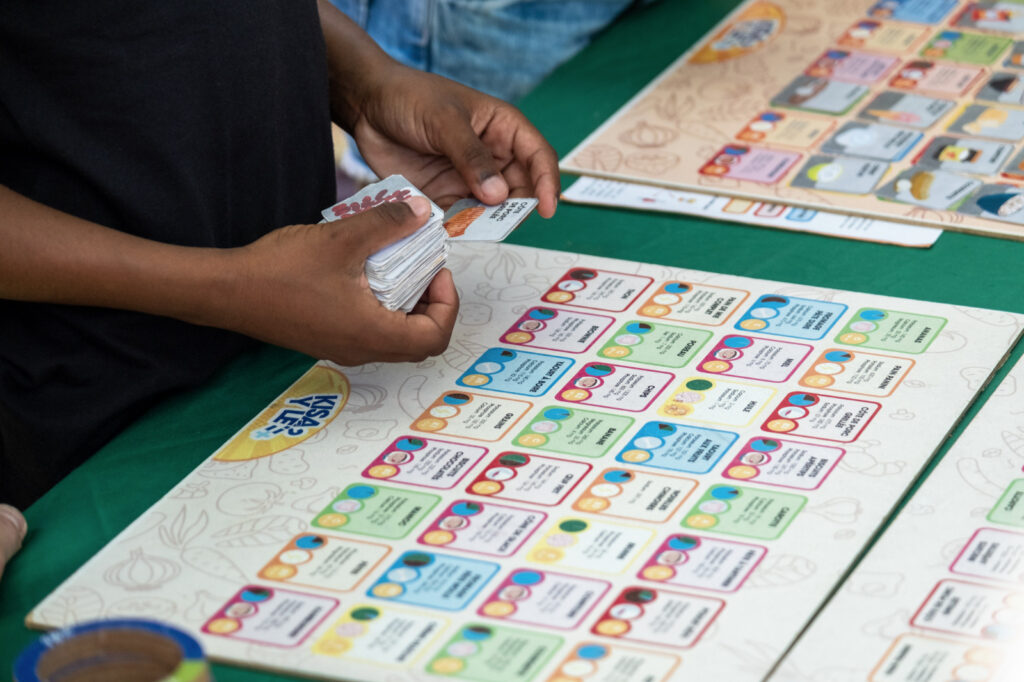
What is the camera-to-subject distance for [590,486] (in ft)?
3.83

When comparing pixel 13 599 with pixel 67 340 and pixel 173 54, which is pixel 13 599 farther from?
pixel 173 54

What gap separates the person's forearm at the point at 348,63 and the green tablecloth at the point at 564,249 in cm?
26

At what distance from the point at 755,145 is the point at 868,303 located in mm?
416

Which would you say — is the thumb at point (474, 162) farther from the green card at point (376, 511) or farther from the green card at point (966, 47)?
the green card at point (966, 47)

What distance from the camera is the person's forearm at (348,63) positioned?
163 centimetres

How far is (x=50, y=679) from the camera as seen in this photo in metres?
0.83

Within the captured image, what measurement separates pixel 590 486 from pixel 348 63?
724 millimetres

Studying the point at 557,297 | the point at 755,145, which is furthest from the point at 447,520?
the point at 755,145

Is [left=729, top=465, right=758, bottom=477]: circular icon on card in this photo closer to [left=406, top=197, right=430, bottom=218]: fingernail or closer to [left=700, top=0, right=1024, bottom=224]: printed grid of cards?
[left=406, top=197, right=430, bottom=218]: fingernail

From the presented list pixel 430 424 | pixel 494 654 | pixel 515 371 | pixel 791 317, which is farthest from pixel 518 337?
pixel 494 654

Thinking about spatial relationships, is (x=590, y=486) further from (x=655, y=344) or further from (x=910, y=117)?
(x=910, y=117)

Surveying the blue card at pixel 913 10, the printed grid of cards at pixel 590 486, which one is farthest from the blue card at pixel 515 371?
the blue card at pixel 913 10

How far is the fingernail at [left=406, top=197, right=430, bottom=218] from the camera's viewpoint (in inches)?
49.6

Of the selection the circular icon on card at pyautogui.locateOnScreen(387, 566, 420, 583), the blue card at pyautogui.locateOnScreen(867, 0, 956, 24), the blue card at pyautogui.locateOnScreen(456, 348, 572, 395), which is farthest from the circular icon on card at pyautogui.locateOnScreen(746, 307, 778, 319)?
the blue card at pyautogui.locateOnScreen(867, 0, 956, 24)
